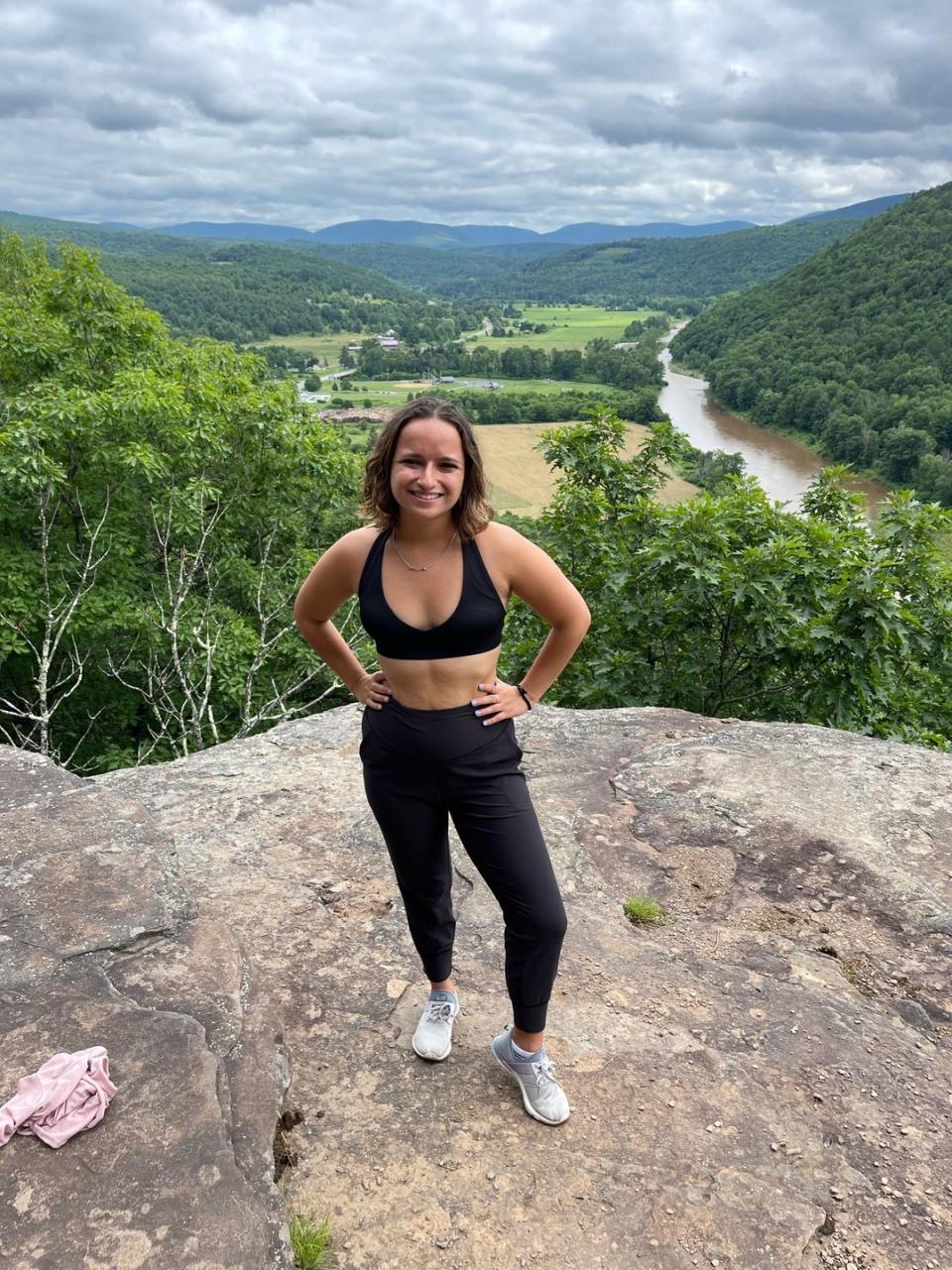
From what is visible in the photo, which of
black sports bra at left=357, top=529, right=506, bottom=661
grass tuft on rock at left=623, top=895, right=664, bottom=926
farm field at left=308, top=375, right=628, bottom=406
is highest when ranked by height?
black sports bra at left=357, top=529, right=506, bottom=661

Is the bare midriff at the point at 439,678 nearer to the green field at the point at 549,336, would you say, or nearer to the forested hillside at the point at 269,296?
the green field at the point at 549,336

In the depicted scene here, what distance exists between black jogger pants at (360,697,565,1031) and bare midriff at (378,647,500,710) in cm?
3

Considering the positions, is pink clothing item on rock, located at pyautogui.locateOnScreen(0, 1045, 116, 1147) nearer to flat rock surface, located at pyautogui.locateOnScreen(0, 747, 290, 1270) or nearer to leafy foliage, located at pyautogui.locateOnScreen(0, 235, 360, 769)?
flat rock surface, located at pyautogui.locateOnScreen(0, 747, 290, 1270)

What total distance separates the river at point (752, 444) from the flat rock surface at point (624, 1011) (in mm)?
32933

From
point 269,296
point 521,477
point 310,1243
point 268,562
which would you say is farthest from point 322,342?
point 310,1243

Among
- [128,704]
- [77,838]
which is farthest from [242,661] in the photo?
[77,838]

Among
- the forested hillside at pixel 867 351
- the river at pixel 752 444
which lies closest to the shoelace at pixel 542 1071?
the river at pixel 752 444

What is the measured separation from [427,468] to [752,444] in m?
56.7

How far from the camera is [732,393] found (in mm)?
68312

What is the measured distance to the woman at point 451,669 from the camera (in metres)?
2.43

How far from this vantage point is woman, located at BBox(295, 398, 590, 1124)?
7.97ft

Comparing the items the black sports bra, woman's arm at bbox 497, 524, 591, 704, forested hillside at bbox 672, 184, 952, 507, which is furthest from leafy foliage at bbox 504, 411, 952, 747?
forested hillside at bbox 672, 184, 952, 507

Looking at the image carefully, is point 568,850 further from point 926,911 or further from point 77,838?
point 77,838

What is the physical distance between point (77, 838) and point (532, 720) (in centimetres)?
318
